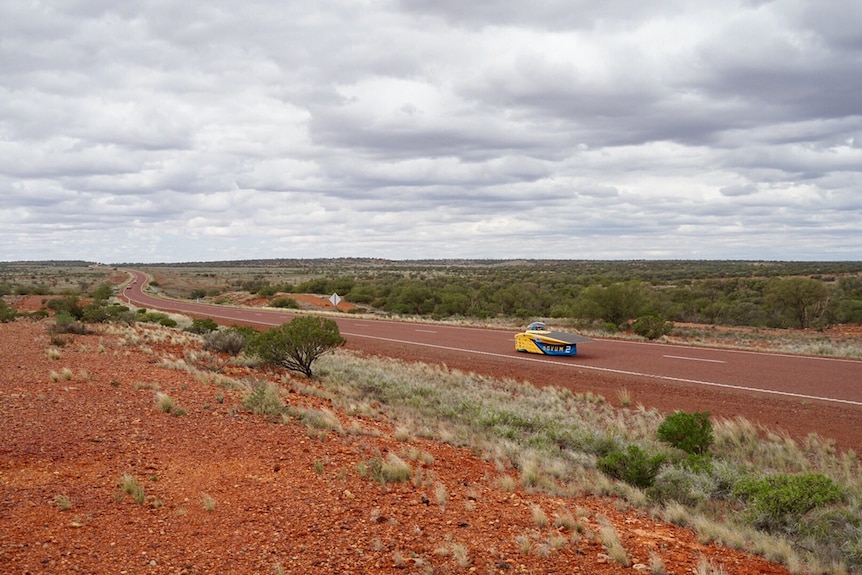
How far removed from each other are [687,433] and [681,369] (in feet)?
26.4

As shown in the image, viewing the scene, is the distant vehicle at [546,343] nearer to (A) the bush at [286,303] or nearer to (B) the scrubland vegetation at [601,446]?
(B) the scrubland vegetation at [601,446]

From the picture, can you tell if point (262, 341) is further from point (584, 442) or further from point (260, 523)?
point (260, 523)

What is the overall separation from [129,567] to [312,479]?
2.51 meters

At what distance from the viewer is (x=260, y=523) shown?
6.12m

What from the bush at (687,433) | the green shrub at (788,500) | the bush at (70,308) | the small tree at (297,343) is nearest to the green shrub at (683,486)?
the green shrub at (788,500)

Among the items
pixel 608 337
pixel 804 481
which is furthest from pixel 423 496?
pixel 608 337

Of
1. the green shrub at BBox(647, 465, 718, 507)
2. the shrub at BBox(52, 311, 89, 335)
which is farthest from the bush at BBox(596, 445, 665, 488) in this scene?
the shrub at BBox(52, 311, 89, 335)

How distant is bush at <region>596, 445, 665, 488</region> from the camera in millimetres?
8523

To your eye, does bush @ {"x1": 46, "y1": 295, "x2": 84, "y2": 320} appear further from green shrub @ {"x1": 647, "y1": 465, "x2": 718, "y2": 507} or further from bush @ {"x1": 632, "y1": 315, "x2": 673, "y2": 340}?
green shrub @ {"x1": 647, "y1": 465, "x2": 718, "y2": 507}

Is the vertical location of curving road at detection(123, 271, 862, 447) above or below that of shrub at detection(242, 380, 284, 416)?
below

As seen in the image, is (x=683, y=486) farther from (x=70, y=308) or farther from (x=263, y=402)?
(x=70, y=308)

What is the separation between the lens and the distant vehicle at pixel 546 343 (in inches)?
835

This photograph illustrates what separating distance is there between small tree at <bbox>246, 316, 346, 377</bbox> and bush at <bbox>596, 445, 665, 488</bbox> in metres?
8.43

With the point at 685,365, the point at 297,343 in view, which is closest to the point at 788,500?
the point at 297,343
